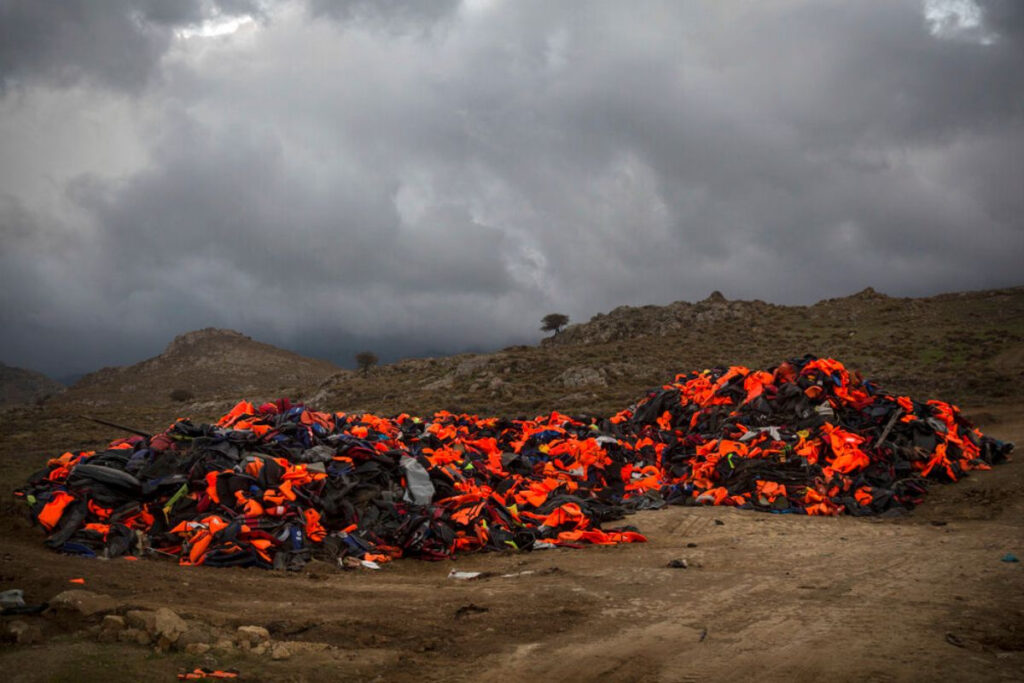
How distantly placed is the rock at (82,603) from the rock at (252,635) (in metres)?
0.88

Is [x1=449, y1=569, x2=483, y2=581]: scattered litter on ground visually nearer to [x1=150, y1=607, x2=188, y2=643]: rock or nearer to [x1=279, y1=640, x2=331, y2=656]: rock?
[x1=279, y1=640, x2=331, y2=656]: rock

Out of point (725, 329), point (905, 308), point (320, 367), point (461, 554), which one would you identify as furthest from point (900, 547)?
point (320, 367)

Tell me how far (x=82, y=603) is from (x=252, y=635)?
119 centimetres

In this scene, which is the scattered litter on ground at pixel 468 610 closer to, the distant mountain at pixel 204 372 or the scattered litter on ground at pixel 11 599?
the scattered litter on ground at pixel 11 599

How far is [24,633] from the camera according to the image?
11.2ft

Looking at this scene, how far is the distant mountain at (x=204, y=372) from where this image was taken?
179 feet

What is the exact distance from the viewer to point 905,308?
35.2m

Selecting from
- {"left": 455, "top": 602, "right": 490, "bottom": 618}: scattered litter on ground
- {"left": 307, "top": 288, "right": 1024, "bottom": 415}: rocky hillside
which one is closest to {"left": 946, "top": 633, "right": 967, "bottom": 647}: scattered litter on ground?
{"left": 455, "top": 602, "right": 490, "bottom": 618}: scattered litter on ground

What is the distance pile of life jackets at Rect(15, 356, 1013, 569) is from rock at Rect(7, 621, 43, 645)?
292cm

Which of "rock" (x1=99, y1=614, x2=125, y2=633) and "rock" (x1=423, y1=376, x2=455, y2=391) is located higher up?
"rock" (x1=423, y1=376, x2=455, y2=391)

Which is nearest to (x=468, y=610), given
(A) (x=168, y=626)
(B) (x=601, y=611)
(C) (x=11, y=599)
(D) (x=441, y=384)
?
(B) (x=601, y=611)

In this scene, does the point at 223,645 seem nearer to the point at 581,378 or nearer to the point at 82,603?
the point at 82,603

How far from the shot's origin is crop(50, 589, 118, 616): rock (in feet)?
12.6

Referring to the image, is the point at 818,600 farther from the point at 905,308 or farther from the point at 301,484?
the point at 905,308
